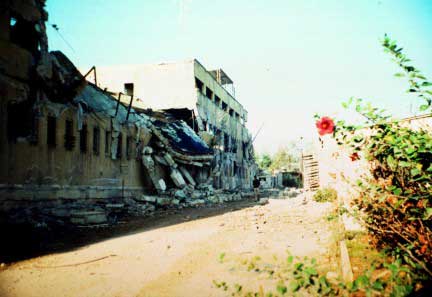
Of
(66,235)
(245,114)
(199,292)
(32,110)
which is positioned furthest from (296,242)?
(245,114)

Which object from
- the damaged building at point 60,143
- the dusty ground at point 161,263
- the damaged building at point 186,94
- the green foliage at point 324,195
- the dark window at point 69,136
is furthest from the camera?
the damaged building at point 186,94

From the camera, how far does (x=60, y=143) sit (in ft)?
33.3

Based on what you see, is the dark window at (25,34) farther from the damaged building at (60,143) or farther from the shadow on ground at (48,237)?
the shadow on ground at (48,237)

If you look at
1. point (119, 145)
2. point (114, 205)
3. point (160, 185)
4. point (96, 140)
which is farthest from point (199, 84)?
point (114, 205)

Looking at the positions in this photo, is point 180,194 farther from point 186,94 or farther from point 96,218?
point 186,94

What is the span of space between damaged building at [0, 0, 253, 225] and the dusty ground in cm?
336

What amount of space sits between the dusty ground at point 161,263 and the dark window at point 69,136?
4.57 metres

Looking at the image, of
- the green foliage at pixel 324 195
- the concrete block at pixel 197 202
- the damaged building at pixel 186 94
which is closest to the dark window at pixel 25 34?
the concrete block at pixel 197 202

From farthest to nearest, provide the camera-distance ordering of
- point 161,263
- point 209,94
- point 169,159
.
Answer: point 209,94, point 169,159, point 161,263

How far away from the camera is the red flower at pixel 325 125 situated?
374 cm

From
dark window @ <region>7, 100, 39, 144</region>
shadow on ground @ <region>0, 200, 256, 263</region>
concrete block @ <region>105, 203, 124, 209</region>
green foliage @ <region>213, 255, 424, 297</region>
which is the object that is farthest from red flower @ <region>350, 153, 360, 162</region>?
concrete block @ <region>105, 203, 124, 209</region>

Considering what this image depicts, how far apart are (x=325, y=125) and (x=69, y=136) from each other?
948cm

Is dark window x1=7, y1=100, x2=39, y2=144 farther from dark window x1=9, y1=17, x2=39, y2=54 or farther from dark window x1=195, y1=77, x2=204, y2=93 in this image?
dark window x1=195, y1=77, x2=204, y2=93

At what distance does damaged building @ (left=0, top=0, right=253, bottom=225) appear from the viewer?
28.1 feet
